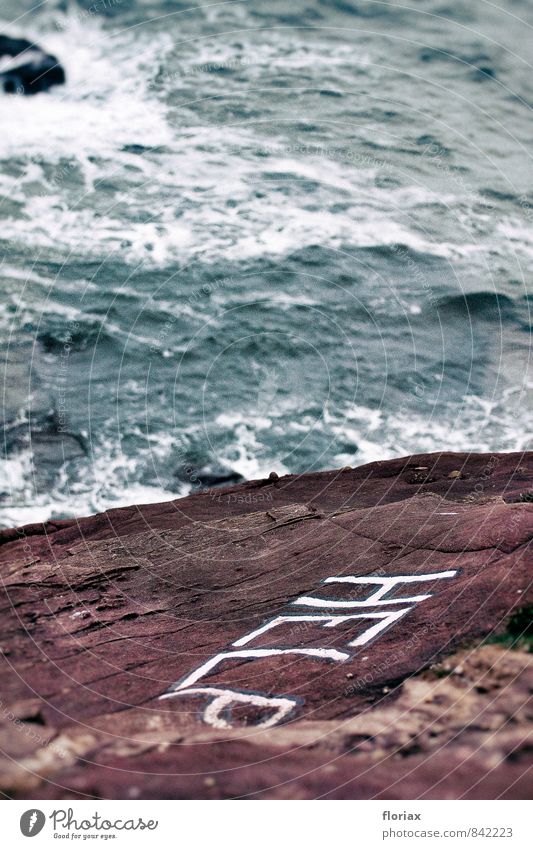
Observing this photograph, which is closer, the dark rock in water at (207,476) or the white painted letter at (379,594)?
the white painted letter at (379,594)

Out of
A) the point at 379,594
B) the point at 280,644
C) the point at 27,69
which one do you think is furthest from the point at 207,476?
the point at 27,69

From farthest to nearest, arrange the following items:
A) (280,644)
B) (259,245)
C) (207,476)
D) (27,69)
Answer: (27,69) < (259,245) < (207,476) < (280,644)

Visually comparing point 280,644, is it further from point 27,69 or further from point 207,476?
point 27,69

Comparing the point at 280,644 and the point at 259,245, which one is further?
the point at 259,245

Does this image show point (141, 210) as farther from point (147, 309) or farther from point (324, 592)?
point (324, 592)

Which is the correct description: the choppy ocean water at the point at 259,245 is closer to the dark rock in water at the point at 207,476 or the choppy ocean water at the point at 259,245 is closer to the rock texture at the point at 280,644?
the dark rock in water at the point at 207,476

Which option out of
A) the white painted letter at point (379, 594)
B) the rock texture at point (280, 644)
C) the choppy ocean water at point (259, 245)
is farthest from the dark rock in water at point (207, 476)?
the white painted letter at point (379, 594)
